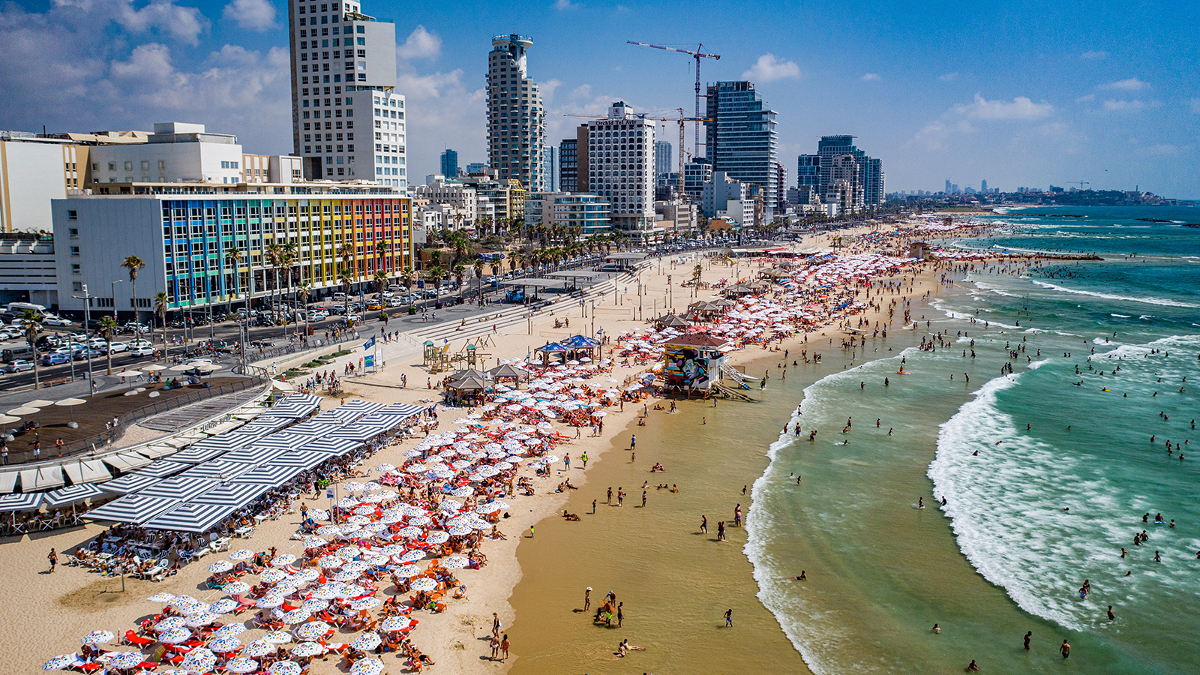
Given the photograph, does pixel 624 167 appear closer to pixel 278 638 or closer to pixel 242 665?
pixel 278 638

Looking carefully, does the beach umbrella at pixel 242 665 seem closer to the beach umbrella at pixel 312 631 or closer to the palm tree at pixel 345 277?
the beach umbrella at pixel 312 631

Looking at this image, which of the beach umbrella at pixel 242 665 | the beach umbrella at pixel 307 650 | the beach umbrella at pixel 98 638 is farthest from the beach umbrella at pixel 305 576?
the beach umbrella at pixel 98 638

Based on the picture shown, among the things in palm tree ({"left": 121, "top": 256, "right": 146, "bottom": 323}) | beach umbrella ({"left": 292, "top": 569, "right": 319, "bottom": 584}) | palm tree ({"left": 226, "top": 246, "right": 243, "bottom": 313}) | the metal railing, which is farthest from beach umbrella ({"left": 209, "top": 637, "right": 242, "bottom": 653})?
palm tree ({"left": 226, "top": 246, "right": 243, "bottom": 313})

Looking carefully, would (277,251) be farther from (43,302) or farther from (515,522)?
(515,522)

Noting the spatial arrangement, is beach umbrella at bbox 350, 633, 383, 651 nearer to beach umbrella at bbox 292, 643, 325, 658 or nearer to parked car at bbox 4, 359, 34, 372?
beach umbrella at bbox 292, 643, 325, 658

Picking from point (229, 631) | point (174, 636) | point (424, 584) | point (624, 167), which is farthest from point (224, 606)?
point (624, 167)

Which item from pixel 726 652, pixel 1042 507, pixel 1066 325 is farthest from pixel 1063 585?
pixel 1066 325
